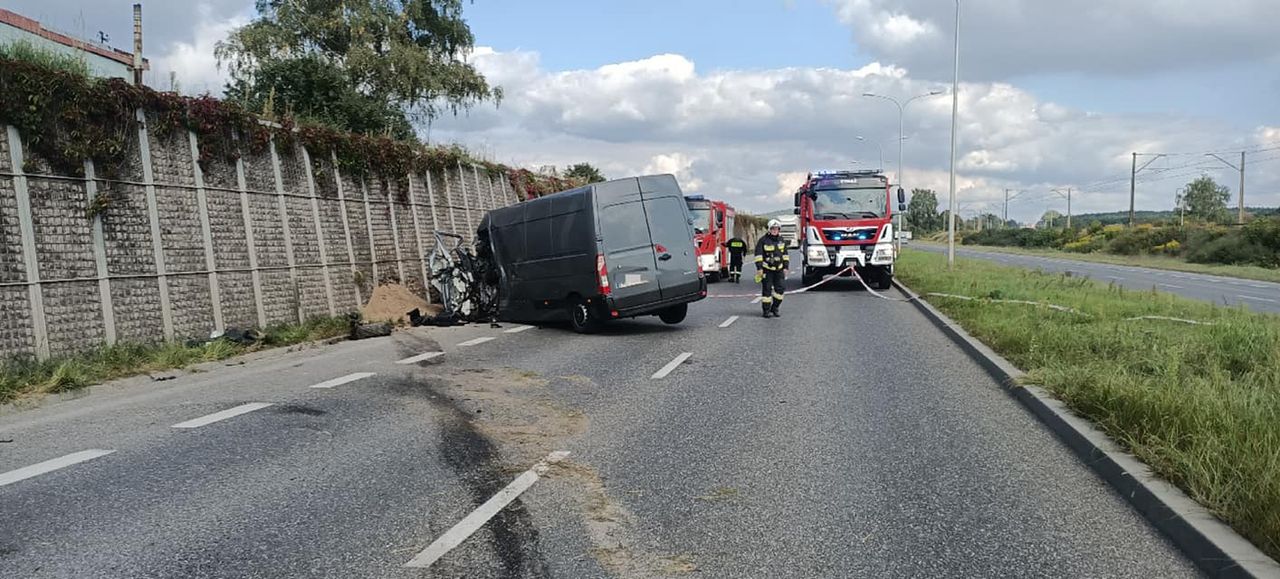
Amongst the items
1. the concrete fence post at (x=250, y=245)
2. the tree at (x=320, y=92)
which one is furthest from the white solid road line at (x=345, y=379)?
the tree at (x=320, y=92)

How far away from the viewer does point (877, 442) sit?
656 centimetres

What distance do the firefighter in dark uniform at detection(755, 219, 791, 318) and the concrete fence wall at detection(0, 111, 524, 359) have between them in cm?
717

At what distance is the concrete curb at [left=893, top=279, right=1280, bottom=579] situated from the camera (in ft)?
12.8

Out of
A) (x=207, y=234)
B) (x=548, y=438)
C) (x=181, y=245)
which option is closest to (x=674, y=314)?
(x=207, y=234)

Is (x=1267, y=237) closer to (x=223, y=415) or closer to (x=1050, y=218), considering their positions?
(x=223, y=415)

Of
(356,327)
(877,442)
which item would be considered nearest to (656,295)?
(356,327)

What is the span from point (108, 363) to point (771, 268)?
35.5 ft

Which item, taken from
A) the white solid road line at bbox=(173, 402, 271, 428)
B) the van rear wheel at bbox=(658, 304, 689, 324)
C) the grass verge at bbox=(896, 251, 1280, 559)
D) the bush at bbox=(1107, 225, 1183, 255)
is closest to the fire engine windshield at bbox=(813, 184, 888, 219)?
the grass verge at bbox=(896, 251, 1280, 559)

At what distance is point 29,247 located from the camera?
9.65 meters

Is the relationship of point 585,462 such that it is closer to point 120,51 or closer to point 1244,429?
point 1244,429

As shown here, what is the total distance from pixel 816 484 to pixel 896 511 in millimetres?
640

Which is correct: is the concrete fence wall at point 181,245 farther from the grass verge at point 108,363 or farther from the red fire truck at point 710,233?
the red fire truck at point 710,233

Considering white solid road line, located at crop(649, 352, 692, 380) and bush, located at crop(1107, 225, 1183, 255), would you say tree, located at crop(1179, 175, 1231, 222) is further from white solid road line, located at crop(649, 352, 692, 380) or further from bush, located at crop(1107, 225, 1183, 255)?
white solid road line, located at crop(649, 352, 692, 380)

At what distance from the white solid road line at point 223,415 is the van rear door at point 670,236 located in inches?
284
